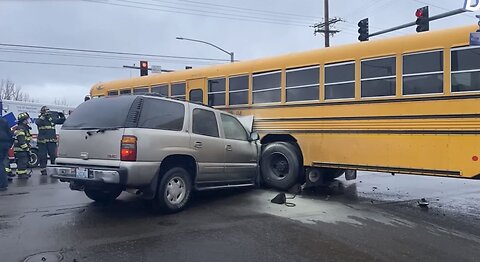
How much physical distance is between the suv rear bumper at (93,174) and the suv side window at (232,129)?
2668 millimetres

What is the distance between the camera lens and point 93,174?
6133 millimetres

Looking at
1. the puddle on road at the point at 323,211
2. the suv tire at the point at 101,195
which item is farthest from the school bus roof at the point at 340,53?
the suv tire at the point at 101,195

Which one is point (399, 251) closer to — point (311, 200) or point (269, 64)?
point (311, 200)

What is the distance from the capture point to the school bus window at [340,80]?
8328 mm

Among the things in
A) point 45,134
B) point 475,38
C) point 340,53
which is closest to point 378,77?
point 340,53

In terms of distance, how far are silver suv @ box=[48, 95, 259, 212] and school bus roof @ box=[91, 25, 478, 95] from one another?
8.58ft

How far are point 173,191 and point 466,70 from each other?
5.15 metres

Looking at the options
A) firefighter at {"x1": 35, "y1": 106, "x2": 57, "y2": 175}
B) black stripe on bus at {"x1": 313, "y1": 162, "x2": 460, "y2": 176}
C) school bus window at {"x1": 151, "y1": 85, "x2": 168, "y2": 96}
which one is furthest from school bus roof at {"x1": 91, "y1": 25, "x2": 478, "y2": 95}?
firefighter at {"x1": 35, "y1": 106, "x2": 57, "y2": 175}

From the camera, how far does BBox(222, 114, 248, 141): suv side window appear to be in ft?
26.9

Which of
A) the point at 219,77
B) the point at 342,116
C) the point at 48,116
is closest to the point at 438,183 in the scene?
the point at 342,116

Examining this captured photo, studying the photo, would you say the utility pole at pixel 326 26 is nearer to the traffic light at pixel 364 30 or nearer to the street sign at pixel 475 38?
the traffic light at pixel 364 30

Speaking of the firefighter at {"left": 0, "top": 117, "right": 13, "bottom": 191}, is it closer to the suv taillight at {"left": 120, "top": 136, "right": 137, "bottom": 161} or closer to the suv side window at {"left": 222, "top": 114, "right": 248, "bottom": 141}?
the suv taillight at {"left": 120, "top": 136, "right": 137, "bottom": 161}

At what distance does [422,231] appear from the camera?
6.14m

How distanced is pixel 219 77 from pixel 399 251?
6503mm
